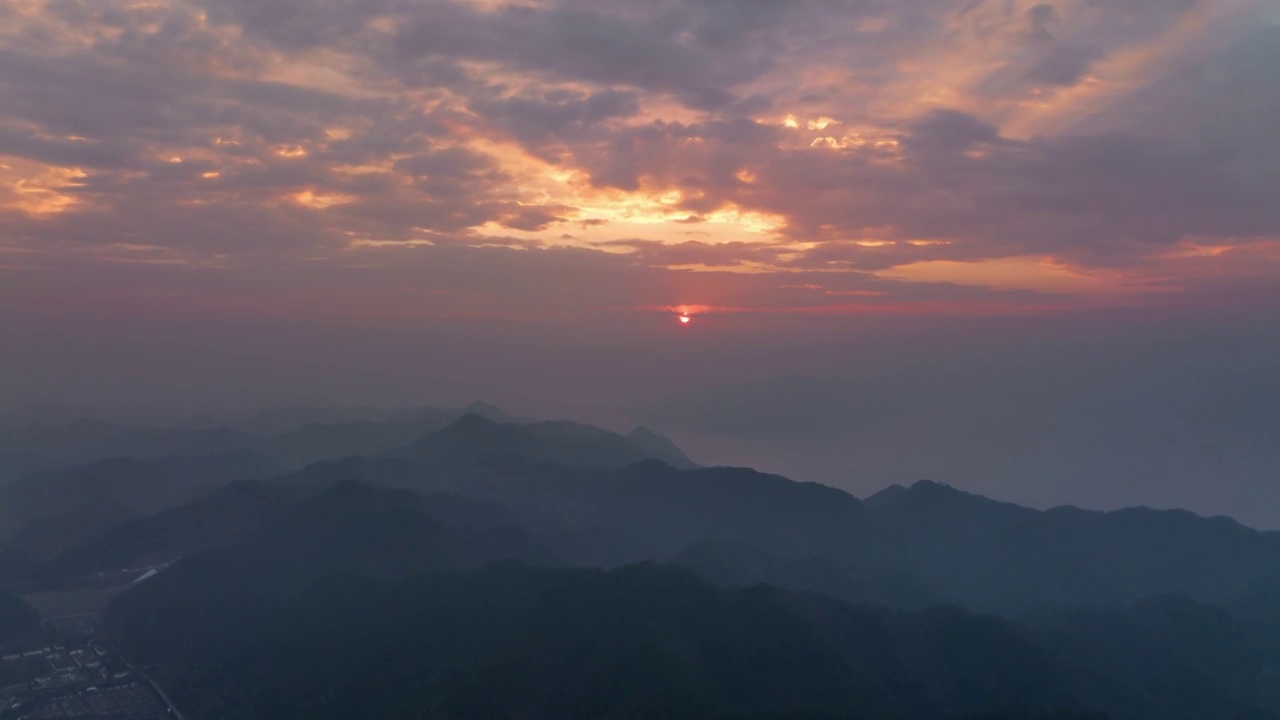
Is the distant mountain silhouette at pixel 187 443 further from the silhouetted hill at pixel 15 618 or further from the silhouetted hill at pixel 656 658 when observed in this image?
the silhouetted hill at pixel 656 658

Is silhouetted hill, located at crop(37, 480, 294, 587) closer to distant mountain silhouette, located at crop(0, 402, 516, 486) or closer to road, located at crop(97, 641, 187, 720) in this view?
road, located at crop(97, 641, 187, 720)

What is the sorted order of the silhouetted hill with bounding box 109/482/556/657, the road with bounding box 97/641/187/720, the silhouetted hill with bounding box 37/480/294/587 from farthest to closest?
1. the silhouetted hill with bounding box 37/480/294/587
2. the silhouetted hill with bounding box 109/482/556/657
3. the road with bounding box 97/641/187/720

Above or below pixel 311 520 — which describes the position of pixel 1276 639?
below

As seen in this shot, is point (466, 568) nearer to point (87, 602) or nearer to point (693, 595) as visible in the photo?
point (693, 595)

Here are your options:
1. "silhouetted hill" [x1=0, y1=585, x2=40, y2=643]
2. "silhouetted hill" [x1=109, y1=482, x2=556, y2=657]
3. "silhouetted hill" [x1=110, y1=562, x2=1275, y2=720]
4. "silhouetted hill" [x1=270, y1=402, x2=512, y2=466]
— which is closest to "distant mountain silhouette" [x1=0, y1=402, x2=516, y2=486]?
"silhouetted hill" [x1=270, y1=402, x2=512, y2=466]

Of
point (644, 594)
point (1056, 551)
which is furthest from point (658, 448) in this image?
point (644, 594)

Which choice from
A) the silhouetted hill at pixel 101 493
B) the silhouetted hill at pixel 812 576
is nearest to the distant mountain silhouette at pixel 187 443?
the silhouetted hill at pixel 101 493

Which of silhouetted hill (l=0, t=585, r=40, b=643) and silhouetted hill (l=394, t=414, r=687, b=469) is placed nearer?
silhouetted hill (l=0, t=585, r=40, b=643)

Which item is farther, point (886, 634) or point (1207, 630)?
point (1207, 630)

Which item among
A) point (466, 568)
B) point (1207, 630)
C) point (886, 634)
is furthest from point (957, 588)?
point (466, 568)

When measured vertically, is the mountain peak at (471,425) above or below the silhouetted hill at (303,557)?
above

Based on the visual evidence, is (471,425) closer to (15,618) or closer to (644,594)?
(15,618)
